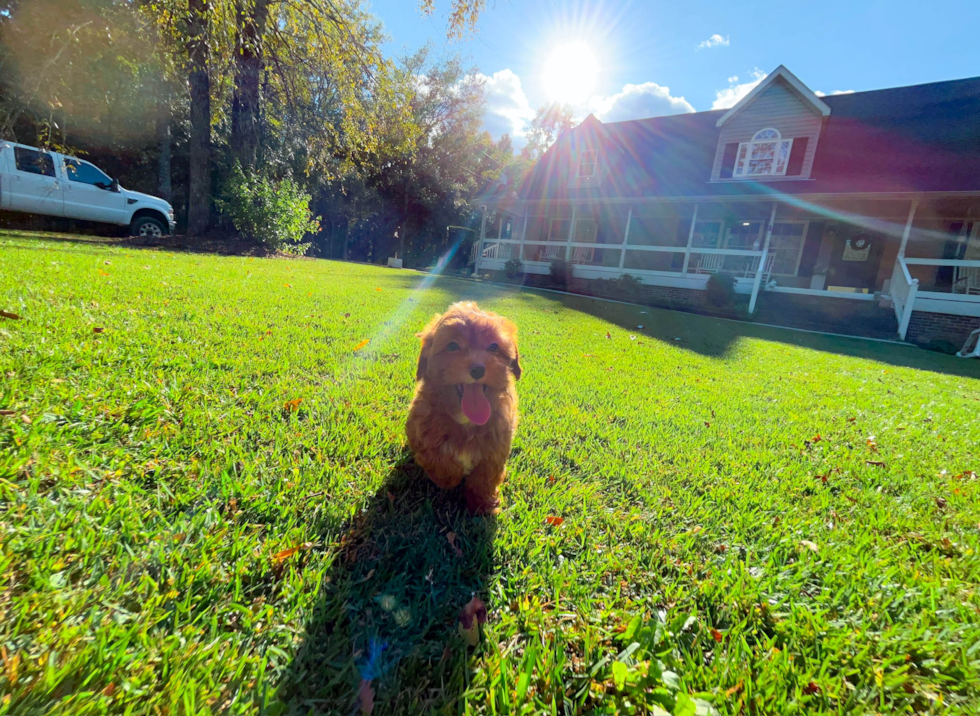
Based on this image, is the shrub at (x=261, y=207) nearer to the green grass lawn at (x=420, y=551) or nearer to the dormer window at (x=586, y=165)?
the green grass lawn at (x=420, y=551)

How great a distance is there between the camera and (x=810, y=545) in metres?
2.08

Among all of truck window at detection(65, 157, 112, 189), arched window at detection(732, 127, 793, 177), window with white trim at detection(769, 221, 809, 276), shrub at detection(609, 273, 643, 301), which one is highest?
arched window at detection(732, 127, 793, 177)

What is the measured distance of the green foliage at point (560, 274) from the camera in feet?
55.8

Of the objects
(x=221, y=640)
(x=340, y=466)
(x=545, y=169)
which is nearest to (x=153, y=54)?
(x=340, y=466)

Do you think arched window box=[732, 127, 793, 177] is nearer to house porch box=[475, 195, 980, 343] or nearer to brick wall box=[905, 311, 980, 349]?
house porch box=[475, 195, 980, 343]

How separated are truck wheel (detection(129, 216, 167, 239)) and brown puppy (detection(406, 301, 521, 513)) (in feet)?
52.8

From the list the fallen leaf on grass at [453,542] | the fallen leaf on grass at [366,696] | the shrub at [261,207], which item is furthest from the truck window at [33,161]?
the fallen leaf on grass at [366,696]

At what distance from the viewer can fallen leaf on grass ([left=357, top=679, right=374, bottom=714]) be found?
1149 millimetres

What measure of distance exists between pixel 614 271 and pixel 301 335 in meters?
14.7

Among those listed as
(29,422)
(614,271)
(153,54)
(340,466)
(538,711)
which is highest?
(153,54)

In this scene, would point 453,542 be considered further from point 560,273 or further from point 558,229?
point 558,229

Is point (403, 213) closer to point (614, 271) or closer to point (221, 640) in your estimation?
point (614, 271)

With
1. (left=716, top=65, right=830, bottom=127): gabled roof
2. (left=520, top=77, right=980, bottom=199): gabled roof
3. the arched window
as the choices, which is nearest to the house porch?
(left=520, top=77, right=980, bottom=199): gabled roof

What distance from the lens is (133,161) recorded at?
820 inches
